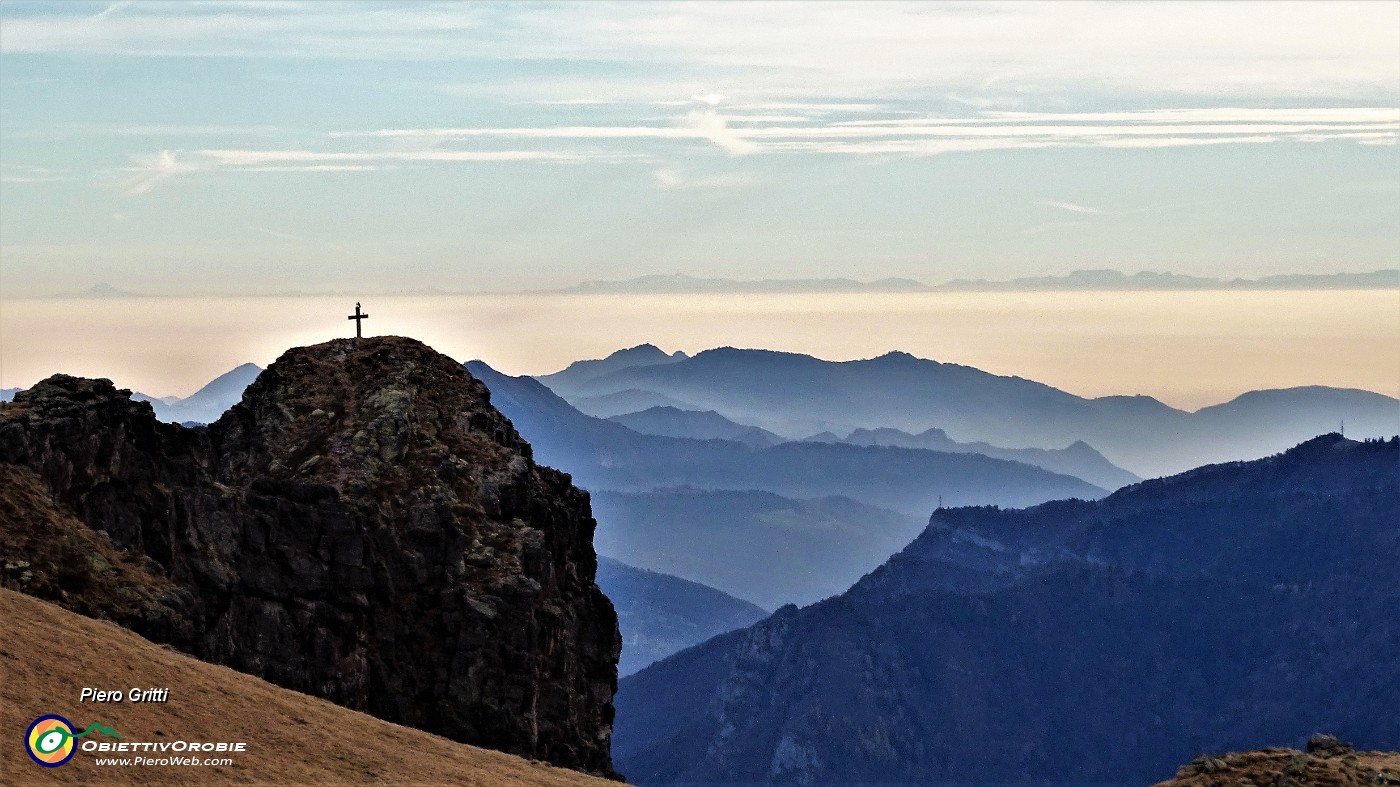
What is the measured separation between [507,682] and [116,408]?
24.2m

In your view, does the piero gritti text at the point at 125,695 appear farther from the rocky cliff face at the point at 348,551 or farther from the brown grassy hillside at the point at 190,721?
the rocky cliff face at the point at 348,551

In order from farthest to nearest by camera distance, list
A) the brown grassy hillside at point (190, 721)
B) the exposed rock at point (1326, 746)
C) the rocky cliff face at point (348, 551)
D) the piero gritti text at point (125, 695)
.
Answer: the rocky cliff face at point (348, 551), the exposed rock at point (1326, 746), the piero gritti text at point (125, 695), the brown grassy hillside at point (190, 721)

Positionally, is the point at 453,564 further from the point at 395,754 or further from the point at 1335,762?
the point at 1335,762

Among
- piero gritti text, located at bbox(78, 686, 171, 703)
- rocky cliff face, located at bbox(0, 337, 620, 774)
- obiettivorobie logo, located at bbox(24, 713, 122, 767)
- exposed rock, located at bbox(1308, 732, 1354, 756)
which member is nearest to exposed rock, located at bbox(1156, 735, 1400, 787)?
exposed rock, located at bbox(1308, 732, 1354, 756)

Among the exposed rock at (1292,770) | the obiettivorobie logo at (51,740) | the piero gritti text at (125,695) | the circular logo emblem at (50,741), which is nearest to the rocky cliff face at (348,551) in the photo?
the piero gritti text at (125,695)

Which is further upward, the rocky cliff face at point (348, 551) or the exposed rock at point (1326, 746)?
the rocky cliff face at point (348, 551)

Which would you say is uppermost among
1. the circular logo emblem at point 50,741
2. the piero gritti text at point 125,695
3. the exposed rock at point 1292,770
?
the piero gritti text at point 125,695

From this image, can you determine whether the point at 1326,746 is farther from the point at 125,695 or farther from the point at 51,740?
the point at 51,740

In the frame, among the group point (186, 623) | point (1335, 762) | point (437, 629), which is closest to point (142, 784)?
point (186, 623)

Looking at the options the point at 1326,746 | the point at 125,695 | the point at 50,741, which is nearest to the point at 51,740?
the point at 50,741

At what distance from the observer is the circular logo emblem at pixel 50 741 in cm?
5669

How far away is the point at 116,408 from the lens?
3681 inches

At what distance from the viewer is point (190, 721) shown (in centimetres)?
6494

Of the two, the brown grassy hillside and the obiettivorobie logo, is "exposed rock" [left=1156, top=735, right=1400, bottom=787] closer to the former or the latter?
the brown grassy hillside
